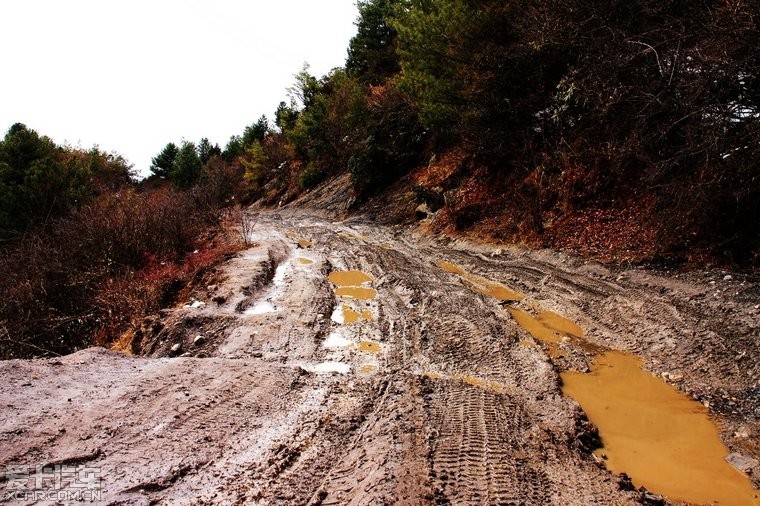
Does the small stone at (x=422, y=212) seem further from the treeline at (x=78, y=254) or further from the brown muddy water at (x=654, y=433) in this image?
the brown muddy water at (x=654, y=433)

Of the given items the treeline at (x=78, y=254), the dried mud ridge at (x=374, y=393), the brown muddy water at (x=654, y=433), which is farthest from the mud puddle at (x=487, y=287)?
the treeline at (x=78, y=254)

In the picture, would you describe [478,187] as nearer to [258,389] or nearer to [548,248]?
[548,248]

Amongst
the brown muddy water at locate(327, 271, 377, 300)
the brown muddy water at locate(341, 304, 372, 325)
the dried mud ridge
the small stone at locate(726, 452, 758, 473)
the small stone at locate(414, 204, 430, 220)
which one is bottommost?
the small stone at locate(726, 452, 758, 473)

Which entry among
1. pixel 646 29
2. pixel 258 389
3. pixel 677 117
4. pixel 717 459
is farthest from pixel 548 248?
pixel 258 389

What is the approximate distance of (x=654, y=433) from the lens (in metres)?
3.86

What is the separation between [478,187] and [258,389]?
11.0 meters

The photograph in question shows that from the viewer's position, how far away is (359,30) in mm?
33156

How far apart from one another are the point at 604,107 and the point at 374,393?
7511 millimetres

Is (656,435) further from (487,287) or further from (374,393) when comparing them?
(487,287)

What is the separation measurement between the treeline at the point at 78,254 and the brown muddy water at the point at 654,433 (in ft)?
23.2

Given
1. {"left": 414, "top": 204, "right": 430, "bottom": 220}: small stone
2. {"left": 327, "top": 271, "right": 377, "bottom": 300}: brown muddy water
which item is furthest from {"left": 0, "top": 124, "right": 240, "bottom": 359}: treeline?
{"left": 414, "top": 204, "right": 430, "bottom": 220}: small stone

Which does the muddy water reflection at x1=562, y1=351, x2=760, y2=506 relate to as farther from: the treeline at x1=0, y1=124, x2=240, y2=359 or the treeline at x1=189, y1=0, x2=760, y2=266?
the treeline at x1=0, y1=124, x2=240, y2=359

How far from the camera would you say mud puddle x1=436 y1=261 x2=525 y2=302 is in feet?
24.9

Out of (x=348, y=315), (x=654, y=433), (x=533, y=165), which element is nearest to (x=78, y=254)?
(x=348, y=315)
